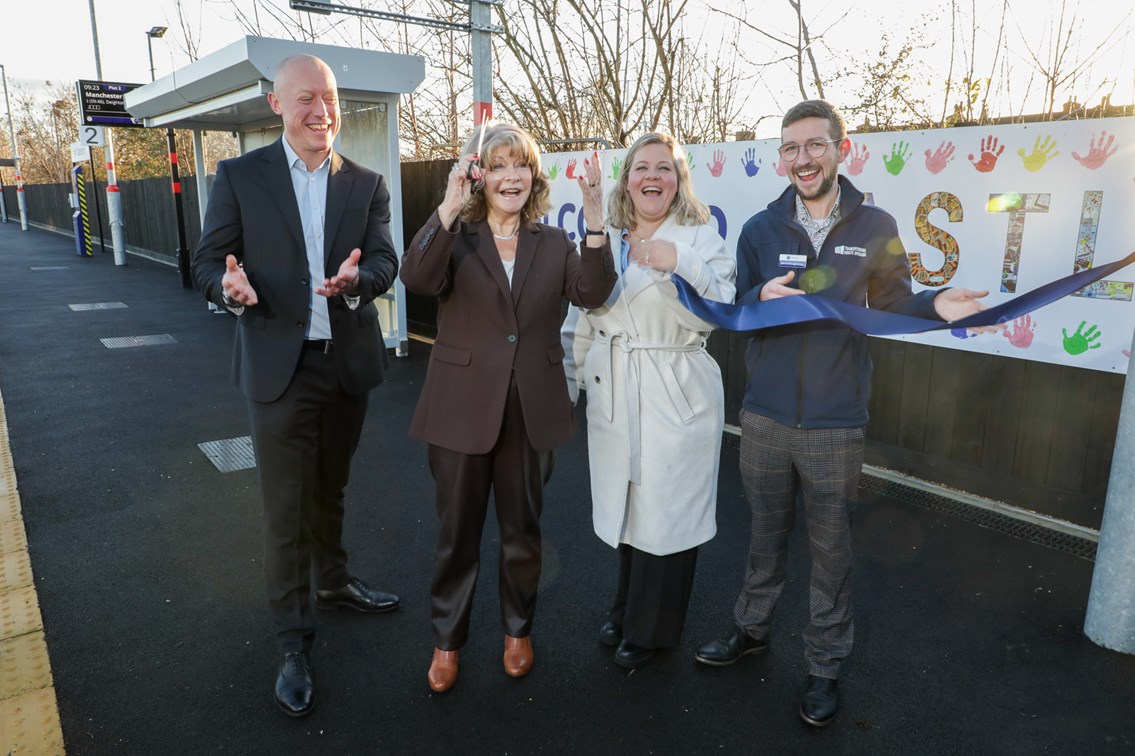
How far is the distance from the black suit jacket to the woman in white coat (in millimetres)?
836

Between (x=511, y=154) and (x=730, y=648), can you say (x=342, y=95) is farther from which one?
(x=730, y=648)

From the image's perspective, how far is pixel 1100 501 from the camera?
4031mm

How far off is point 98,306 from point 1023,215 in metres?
12.5

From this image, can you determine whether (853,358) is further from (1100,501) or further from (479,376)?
(1100,501)

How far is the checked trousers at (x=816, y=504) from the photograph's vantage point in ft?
8.29

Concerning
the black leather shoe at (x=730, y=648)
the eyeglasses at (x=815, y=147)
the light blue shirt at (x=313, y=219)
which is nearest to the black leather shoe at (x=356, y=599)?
the light blue shirt at (x=313, y=219)

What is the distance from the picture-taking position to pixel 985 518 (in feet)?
14.0

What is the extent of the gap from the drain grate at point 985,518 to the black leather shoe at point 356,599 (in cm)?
267

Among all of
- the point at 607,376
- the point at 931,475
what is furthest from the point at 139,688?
the point at 931,475

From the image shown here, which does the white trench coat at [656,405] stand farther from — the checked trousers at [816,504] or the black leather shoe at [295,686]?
the black leather shoe at [295,686]

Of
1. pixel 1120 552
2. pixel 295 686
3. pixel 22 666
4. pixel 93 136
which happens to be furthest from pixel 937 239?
pixel 93 136

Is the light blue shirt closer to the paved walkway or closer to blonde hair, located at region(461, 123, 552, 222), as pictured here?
blonde hair, located at region(461, 123, 552, 222)

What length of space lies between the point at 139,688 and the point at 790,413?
2457mm

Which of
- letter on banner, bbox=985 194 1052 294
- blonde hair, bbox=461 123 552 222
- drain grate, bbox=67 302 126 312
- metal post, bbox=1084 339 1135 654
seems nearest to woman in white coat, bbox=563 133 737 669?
blonde hair, bbox=461 123 552 222
